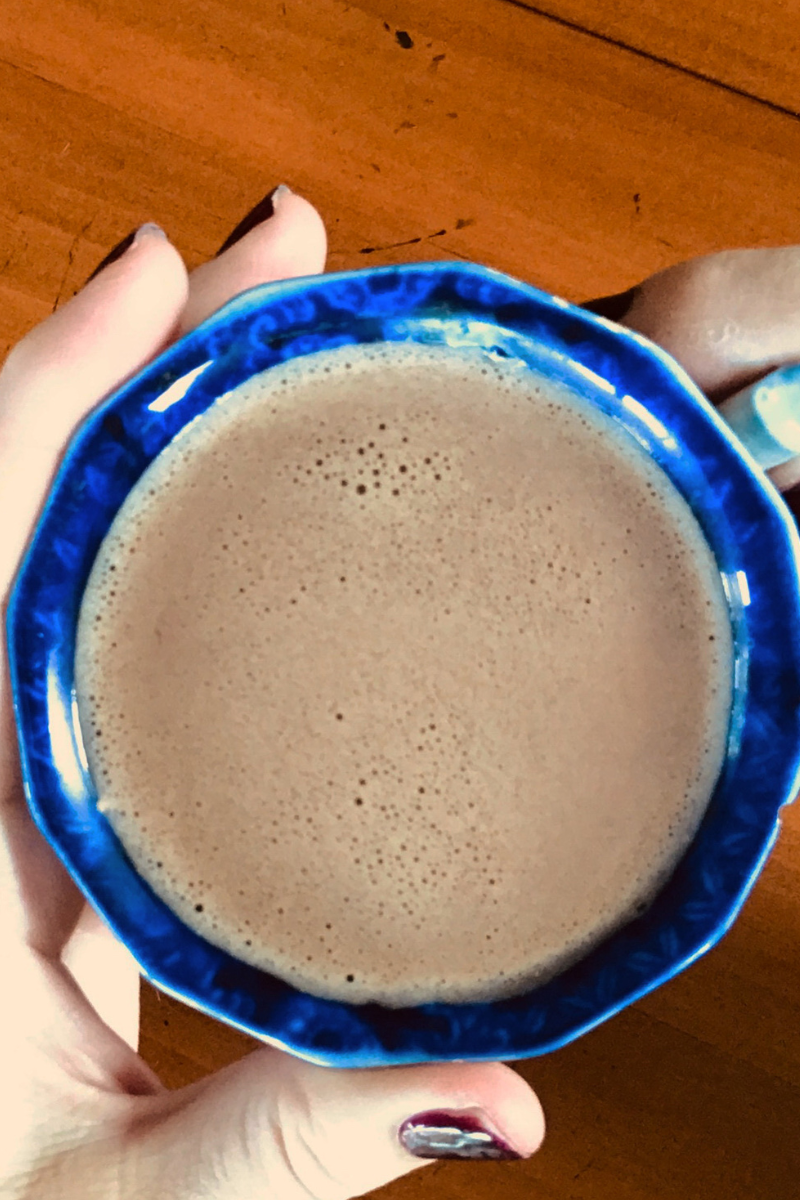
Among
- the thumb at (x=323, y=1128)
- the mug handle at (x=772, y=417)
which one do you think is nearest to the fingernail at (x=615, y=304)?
the mug handle at (x=772, y=417)

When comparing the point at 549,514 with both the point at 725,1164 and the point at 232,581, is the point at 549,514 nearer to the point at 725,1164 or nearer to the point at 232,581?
the point at 232,581

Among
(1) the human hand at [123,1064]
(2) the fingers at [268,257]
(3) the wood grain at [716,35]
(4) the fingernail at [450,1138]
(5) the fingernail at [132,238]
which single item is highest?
(3) the wood grain at [716,35]

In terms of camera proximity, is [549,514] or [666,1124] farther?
[666,1124]

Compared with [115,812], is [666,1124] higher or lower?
lower

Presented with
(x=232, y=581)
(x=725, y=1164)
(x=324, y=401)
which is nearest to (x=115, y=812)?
(x=232, y=581)

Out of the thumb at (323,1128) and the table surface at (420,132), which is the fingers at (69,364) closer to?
the table surface at (420,132)

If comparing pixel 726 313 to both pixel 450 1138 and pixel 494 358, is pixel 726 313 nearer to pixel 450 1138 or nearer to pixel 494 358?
pixel 494 358

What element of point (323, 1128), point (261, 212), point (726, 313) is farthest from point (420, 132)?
point (323, 1128)

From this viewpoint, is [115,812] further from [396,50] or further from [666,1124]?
[396,50]

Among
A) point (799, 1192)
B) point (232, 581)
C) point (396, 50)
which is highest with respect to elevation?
point (396, 50)
